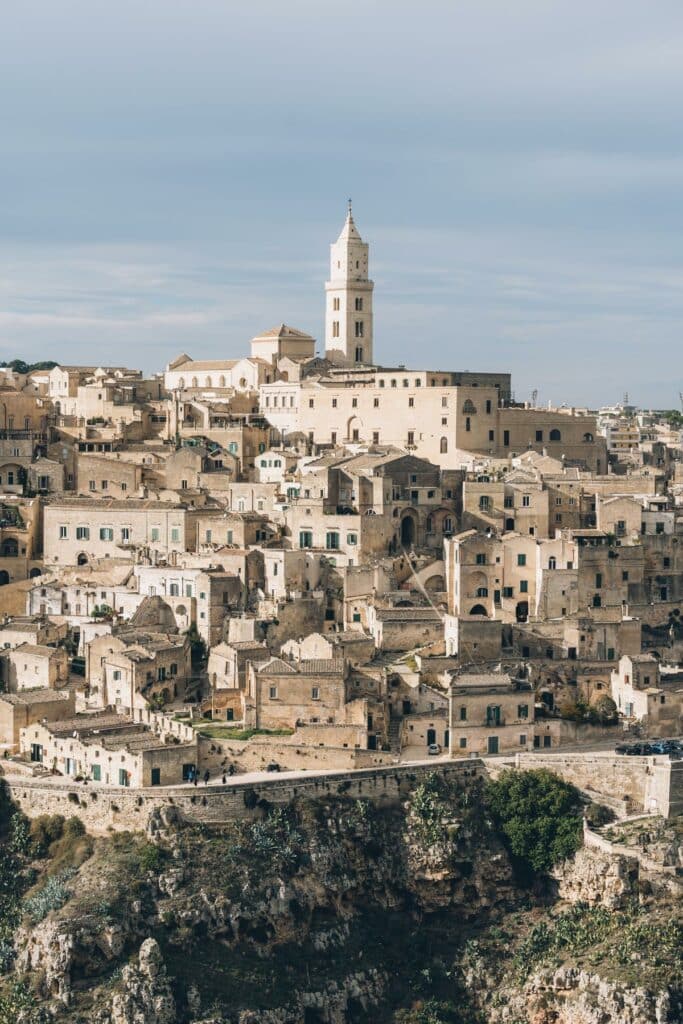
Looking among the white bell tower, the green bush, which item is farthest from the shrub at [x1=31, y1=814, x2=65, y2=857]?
the white bell tower

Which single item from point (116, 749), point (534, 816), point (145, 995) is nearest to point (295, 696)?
point (116, 749)

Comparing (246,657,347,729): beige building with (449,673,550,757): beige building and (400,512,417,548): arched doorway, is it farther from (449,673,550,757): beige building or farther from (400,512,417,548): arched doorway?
(400,512,417,548): arched doorway

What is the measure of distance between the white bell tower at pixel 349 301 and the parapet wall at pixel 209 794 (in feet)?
103

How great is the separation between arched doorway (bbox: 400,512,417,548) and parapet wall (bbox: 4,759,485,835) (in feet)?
39.4

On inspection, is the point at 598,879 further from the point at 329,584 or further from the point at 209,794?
the point at 329,584

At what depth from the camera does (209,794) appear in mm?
46531

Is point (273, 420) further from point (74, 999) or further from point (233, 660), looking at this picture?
point (74, 999)

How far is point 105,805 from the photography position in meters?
46.9

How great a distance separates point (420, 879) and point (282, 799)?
158 inches

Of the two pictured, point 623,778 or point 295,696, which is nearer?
point 623,778

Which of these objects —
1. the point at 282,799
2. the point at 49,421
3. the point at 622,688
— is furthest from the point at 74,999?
the point at 49,421

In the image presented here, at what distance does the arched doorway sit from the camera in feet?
195

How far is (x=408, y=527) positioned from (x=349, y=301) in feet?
64.1

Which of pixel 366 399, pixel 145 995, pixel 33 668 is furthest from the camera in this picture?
pixel 366 399
